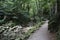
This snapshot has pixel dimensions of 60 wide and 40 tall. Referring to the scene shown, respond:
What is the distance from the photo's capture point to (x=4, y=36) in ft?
45.9

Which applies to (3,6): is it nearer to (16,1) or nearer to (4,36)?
(16,1)

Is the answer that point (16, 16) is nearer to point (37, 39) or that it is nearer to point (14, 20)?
point (14, 20)

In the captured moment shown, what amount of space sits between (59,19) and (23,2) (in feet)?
42.2

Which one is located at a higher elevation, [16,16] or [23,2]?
[23,2]

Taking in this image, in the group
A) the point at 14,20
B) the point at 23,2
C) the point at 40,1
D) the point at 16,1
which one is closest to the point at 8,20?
the point at 14,20

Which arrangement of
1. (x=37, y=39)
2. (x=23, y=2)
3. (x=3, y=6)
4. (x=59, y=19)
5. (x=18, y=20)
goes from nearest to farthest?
(x=37, y=39)
(x=59, y=19)
(x=3, y=6)
(x=18, y=20)
(x=23, y=2)

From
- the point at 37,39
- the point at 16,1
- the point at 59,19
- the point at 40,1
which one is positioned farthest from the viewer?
the point at 40,1

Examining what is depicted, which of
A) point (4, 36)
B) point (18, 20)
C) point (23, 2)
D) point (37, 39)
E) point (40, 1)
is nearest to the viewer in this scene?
point (37, 39)

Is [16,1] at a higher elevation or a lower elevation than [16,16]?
higher

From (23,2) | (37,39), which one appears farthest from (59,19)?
(23,2)

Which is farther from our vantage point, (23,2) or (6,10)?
(23,2)

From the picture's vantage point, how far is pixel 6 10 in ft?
63.8

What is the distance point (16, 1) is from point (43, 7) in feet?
58.4

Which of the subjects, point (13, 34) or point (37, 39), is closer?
point (37, 39)
